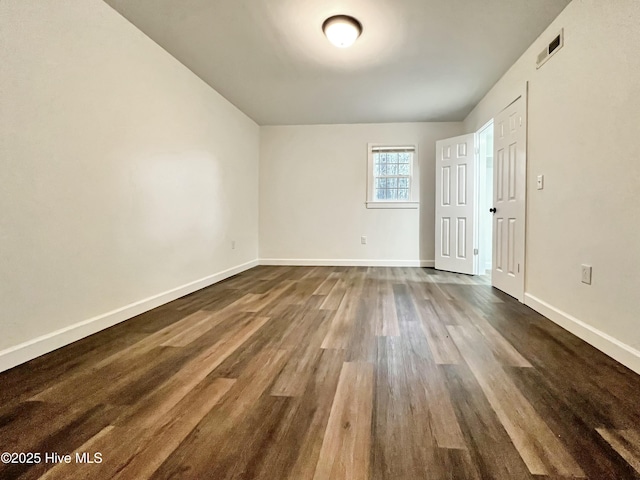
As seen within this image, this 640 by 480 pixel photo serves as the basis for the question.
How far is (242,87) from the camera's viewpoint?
4.01 metres

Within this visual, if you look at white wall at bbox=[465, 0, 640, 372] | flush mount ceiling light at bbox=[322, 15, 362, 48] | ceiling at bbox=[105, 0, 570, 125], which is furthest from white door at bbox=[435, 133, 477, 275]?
flush mount ceiling light at bbox=[322, 15, 362, 48]

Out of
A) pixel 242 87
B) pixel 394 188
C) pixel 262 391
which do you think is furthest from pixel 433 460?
pixel 394 188

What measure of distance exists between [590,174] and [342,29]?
6.62 feet

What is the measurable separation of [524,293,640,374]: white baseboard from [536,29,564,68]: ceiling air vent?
76.0 inches

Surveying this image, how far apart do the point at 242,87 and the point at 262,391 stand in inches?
143

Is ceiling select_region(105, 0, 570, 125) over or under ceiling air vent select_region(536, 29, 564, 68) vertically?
over

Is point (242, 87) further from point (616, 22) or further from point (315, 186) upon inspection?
point (616, 22)

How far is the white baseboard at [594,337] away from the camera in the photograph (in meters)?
1.68

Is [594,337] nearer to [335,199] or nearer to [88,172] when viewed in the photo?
[88,172]

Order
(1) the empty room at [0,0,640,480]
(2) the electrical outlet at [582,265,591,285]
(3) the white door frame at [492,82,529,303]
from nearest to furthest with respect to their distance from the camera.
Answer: (1) the empty room at [0,0,640,480]
(2) the electrical outlet at [582,265,591,285]
(3) the white door frame at [492,82,529,303]

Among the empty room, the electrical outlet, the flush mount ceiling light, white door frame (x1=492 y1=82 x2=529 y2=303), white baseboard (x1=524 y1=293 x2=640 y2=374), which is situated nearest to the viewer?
the empty room

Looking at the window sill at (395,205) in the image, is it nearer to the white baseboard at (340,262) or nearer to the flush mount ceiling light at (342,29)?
the white baseboard at (340,262)

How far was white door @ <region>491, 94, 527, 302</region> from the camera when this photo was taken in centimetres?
310

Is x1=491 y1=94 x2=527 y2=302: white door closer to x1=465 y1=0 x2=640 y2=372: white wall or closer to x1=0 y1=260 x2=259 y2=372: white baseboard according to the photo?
x1=465 y1=0 x2=640 y2=372: white wall
